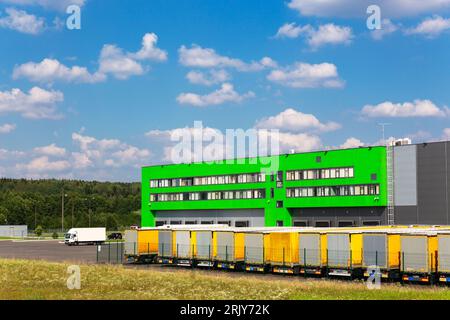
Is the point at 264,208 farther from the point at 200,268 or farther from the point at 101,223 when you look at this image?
the point at 101,223

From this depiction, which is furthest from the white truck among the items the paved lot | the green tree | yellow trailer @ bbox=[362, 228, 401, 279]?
the green tree

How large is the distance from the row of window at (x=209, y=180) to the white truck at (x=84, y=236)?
72.0 ft

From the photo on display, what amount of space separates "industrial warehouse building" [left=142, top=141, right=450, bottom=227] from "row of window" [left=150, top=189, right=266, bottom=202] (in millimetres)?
161

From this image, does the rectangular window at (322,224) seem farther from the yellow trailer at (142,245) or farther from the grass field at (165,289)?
the grass field at (165,289)

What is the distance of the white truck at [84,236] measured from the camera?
9519 cm

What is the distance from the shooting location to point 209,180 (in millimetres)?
111250

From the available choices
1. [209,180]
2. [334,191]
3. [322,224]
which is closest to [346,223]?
[322,224]

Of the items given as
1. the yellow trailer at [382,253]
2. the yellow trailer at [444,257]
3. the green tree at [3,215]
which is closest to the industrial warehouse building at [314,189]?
the yellow trailer at [382,253]

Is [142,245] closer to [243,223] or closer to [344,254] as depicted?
[344,254]

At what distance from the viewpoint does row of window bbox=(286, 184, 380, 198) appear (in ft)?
290

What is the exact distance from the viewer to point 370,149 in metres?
88.6
